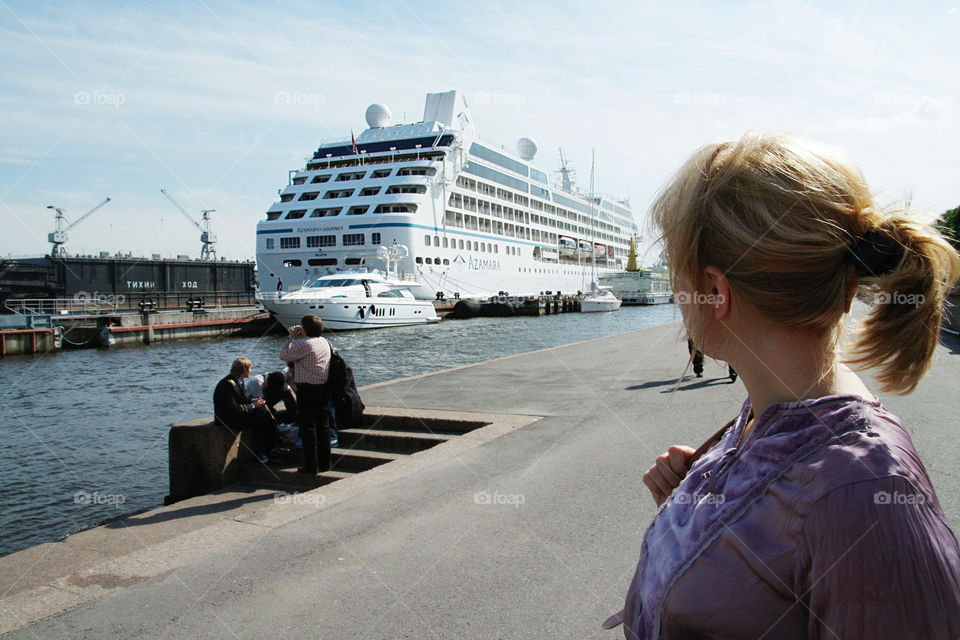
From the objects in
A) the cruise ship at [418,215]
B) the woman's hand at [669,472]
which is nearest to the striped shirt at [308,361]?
the woman's hand at [669,472]

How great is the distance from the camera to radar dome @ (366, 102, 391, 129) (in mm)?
Answer: 60031

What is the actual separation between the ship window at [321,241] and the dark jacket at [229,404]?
41.8 meters


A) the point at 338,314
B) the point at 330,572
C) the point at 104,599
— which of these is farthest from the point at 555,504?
the point at 338,314

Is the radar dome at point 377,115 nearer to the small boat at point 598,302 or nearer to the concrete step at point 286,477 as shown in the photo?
the small boat at point 598,302

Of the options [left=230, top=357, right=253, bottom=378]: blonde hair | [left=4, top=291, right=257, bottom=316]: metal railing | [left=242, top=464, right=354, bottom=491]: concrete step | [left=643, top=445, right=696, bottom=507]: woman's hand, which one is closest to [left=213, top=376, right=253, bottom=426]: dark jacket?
[left=230, top=357, right=253, bottom=378]: blonde hair

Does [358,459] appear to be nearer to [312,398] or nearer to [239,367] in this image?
[312,398]

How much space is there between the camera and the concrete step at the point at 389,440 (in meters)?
7.67

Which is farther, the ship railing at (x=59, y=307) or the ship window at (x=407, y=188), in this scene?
the ship window at (x=407, y=188)

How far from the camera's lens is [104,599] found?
3.62 m

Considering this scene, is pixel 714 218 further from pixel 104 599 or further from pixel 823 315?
pixel 104 599

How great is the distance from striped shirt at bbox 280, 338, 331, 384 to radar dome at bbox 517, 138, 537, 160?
70.9 metres

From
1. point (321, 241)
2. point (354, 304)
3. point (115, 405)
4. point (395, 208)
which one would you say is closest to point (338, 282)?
point (354, 304)

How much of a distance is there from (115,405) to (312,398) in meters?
11.7

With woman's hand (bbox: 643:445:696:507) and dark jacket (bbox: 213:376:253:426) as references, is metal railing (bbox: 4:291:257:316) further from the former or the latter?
woman's hand (bbox: 643:445:696:507)
